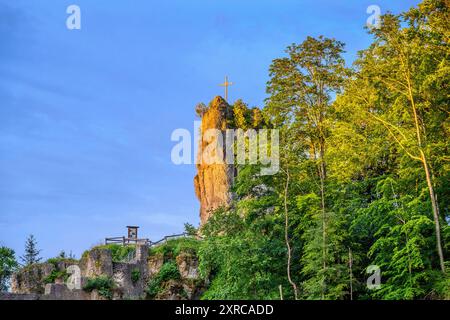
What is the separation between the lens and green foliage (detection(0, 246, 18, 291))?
50.4m

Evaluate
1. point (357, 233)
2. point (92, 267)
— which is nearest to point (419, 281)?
point (357, 233)

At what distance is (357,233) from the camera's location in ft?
113

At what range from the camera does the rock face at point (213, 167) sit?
50312 millimetres

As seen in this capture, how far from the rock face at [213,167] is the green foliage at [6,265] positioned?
14.5 metres

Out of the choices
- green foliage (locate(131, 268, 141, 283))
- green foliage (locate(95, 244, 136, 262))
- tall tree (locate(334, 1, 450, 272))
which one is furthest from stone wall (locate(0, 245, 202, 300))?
tall tree (locate(334, 1, 450, 272))

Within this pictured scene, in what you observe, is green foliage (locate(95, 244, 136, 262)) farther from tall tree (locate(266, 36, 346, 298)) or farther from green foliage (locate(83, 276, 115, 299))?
tall tree (locate(266, 36, 346, 298))

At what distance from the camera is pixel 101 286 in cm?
4100

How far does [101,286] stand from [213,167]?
44.4ft

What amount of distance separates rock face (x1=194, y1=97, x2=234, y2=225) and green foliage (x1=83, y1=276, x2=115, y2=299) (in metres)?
9.87

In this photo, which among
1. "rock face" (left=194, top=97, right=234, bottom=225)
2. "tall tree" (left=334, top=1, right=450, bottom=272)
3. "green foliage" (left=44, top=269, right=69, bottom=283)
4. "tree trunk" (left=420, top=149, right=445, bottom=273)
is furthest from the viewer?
"rock face" (left=194, top=97, right=234, bottom=225)

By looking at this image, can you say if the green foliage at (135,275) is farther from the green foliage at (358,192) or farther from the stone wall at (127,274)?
the green foliage at (358,192)

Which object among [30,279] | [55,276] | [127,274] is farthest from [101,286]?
[30,279]

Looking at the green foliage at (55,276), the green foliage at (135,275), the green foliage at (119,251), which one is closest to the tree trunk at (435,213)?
the green foliage at (135,275)
